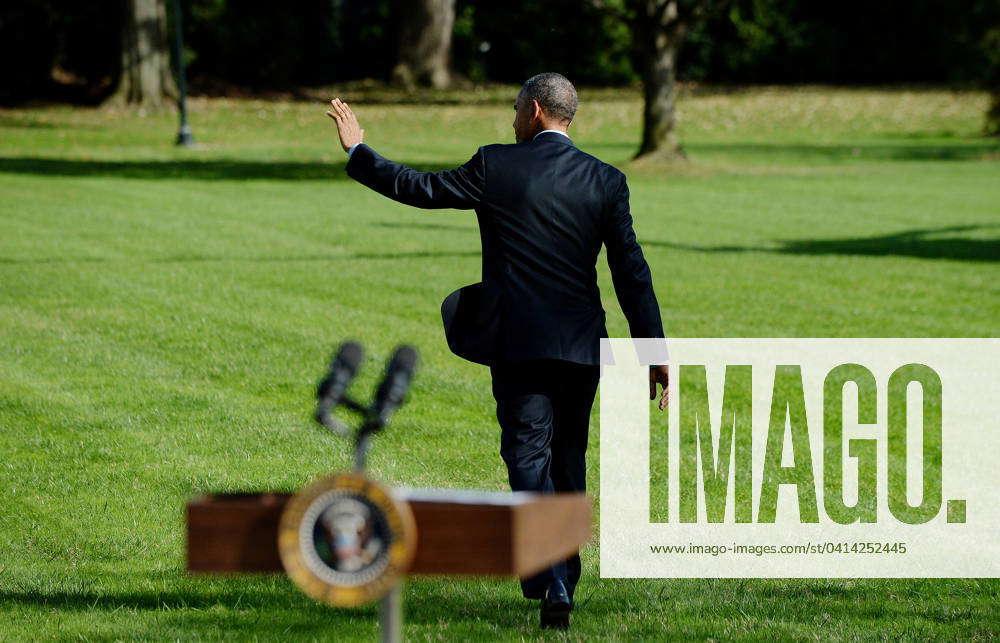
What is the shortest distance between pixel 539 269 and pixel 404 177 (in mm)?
602

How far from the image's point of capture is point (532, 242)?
16.7ft

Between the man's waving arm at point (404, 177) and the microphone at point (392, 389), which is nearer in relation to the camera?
the microphone at point (392, 389)

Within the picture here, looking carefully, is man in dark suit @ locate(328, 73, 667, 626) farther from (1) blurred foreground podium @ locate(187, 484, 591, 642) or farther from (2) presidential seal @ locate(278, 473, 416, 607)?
(2) presidential seal @ locate(278, 473, 416, 607)

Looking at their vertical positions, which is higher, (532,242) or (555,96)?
(555,96)

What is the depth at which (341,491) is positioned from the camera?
2.98 m

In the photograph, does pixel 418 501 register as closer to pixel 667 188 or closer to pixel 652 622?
pixel 652 622

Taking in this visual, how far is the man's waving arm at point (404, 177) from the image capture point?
4855mm

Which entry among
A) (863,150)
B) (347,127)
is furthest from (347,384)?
(863,150)

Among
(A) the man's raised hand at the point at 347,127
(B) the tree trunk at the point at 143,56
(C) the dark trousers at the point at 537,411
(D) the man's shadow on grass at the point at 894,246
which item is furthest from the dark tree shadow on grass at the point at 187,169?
(A) the man's raised hand at the point at 347,127

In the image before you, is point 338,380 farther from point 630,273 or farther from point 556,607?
point 556,607

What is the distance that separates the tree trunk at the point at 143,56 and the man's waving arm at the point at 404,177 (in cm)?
3395

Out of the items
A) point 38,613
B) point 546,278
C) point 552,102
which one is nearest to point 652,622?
point 546,278

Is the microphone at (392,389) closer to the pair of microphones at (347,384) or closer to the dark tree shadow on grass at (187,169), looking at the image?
the pair of microphones at (347,384)

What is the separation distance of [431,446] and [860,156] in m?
25.9
